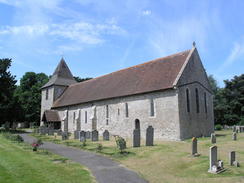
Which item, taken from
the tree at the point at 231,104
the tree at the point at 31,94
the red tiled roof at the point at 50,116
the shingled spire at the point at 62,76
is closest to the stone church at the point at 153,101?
the red tiled roof at the point at 50,116

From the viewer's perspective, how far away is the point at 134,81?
25.9 meters

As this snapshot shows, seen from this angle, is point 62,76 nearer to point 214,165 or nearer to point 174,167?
point 174,167

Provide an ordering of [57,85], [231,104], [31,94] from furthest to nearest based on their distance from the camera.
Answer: [31,94]
[231,104]
[57,85]

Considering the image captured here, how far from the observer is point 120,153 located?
13.7m

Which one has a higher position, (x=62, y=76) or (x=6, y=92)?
(x=62, y=76)

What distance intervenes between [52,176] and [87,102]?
21921 millimetres

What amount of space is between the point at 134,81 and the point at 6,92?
19639mm

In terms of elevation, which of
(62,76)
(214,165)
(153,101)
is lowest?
(214,165)

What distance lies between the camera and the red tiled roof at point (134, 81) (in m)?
22.3

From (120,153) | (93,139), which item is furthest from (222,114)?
(120,153)

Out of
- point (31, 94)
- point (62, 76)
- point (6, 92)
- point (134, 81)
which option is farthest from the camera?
point (31, 94)

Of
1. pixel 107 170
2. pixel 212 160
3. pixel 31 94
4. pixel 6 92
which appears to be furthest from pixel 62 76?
pixel 212 160

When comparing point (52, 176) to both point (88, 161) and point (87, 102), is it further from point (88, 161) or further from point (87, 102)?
point (87, 102)

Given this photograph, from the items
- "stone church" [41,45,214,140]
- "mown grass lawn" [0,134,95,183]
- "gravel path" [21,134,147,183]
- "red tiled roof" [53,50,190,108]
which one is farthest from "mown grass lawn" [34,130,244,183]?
"red tiled roof" [53,50,190,108]
